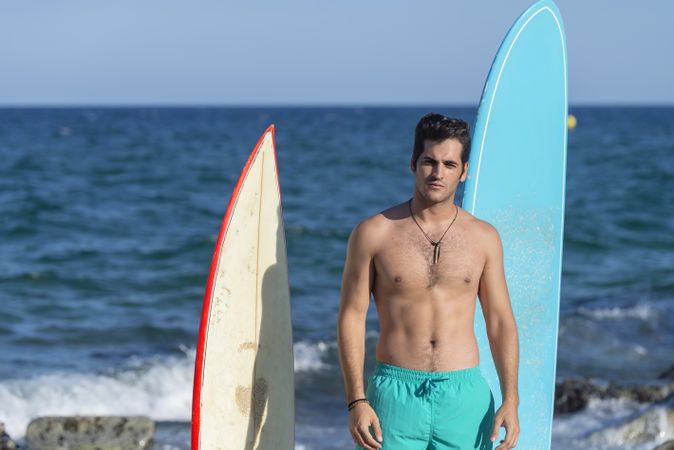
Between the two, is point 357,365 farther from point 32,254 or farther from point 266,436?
point 32,254

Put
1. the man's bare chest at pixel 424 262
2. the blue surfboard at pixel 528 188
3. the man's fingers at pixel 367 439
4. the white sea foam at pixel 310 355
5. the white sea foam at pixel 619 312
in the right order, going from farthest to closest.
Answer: the white sea foam at pixel 619 312 < the white sea foam at pixel 310 355 < the blue surfboard at pixel 528 188 < the man's bare chest at pixel 424 262 < the man's fingers at pixel 367 439

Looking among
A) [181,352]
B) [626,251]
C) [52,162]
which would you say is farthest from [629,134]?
[181,352]

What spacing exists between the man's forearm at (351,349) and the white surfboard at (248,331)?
74cm

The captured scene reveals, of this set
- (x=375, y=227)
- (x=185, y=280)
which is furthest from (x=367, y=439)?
(x=185, y=280)

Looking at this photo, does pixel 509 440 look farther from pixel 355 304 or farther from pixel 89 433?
pixel 89 433

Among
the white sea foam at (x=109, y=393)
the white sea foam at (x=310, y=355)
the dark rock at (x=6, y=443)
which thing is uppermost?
the dark rock at (x=6, y=443)

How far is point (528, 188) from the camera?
4.52 metres

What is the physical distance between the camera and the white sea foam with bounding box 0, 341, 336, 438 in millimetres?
7047

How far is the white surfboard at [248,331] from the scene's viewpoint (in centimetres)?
367

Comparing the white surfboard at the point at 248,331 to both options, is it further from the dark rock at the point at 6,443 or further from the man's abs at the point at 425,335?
the dark rock at the point at 6,443

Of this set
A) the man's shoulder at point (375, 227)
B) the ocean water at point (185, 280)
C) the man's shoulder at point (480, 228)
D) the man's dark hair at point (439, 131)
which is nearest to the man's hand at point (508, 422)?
the man's shoulder at point (480, 228)

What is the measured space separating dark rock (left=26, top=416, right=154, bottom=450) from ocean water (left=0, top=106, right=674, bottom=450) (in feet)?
0.76

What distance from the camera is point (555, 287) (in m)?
4.49

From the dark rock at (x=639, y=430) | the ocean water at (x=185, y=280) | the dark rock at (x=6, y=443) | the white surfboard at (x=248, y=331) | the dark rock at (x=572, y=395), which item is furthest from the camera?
the ocean water at (x=185, y=280)
